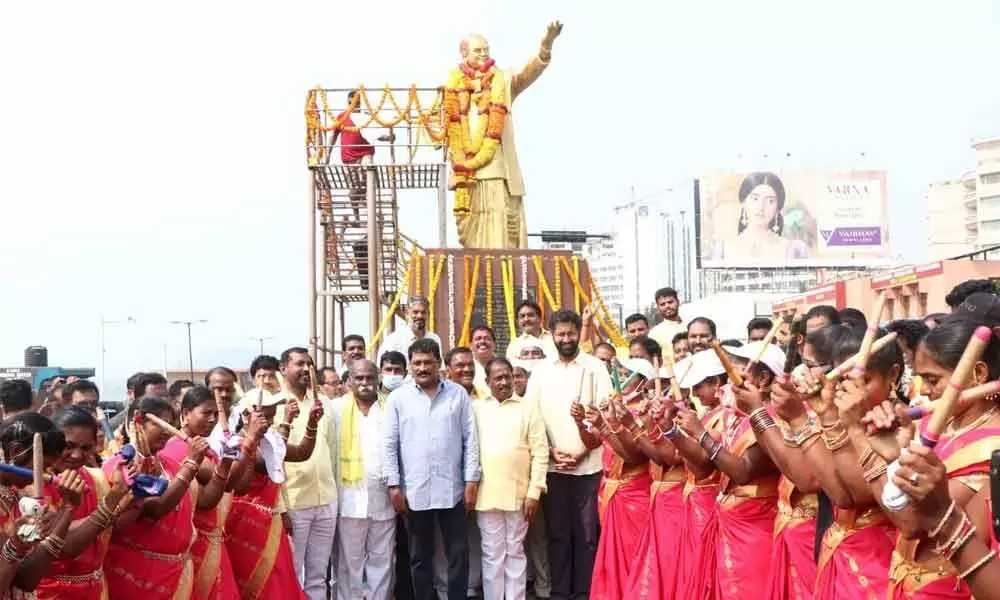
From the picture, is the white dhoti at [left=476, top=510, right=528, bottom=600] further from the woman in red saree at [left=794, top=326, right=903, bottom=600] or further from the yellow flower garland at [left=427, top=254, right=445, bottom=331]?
the yellow flower garland at [left=427, top=254, right=445, bottom=331]

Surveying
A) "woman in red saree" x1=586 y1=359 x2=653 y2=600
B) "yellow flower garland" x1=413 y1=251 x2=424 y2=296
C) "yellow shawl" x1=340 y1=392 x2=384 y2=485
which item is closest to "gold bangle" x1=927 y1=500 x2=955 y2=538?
"woman in red saree" x1=586 y1=359 x2=653 y2=600

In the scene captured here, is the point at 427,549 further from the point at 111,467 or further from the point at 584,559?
the point at 111,467

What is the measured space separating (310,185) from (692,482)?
37.3ft

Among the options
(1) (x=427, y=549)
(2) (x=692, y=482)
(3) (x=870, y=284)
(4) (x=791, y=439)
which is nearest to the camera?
(4) (x=791, y=439)

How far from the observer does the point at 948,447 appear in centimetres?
358

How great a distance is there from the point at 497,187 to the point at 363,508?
8.00 m

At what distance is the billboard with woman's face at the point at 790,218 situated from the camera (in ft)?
168

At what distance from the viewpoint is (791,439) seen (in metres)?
4.80

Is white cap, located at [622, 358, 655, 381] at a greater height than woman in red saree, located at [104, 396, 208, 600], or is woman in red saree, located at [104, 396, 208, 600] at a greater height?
white cap, located at [622, 358, 655, 381]

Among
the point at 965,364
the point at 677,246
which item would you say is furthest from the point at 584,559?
the point at 677,246

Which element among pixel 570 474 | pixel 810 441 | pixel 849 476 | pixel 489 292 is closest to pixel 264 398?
pixel 570 474

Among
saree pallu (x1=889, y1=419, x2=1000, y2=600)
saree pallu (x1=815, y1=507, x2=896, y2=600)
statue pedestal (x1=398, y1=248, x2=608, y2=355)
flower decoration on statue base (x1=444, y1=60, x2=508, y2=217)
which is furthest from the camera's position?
flower decoration on statue base (x1=444, y1=60, x2=508, y2=217)

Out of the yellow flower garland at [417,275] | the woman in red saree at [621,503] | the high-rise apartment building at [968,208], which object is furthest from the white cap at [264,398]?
the high-rise apartment building at [968,208]

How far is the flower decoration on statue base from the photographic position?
15688 millimetres
